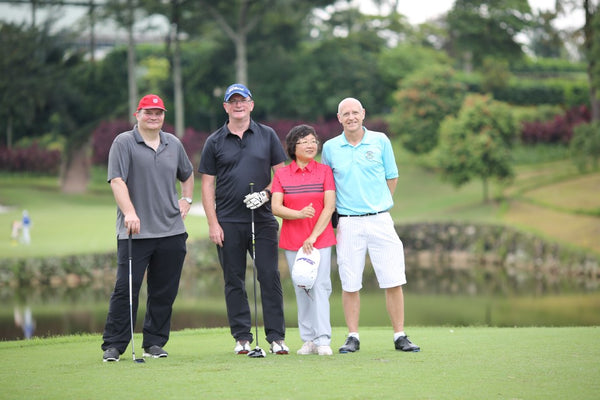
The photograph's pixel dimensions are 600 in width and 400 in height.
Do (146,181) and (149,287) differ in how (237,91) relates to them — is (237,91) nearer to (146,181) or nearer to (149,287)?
(146,181)

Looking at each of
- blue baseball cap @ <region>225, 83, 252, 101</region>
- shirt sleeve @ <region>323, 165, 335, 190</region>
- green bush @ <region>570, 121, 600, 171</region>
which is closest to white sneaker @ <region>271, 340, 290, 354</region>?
shirt sleeve @ <region>323, 165, 335, 190</region>

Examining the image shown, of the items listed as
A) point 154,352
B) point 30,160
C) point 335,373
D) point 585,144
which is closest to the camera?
point 335,373

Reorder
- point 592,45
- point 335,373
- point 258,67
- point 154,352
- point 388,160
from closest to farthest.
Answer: point 335,373 → point 154,352 → point 388,160 → point 592,45 → point 258,67

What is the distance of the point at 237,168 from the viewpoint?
662cm

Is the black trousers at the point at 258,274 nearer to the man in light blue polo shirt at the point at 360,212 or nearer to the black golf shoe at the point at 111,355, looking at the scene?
the man in light blue polo shirt at the point at 360,212

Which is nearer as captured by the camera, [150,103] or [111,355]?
[111,355]

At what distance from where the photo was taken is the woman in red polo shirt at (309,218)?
6527 millimetres

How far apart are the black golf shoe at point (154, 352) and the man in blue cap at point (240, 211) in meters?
0.52

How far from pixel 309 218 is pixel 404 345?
3.67ft

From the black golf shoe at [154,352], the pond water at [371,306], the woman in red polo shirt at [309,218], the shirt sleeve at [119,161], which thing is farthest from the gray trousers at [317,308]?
the pond water at [371,306]

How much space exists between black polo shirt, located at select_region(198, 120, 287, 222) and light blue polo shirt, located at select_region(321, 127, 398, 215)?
0.50 metres

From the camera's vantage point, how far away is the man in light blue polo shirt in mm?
6605

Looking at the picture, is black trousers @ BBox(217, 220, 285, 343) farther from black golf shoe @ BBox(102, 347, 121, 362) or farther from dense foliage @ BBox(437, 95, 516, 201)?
dense foliage @ BBox(437, 95, 516, 201)

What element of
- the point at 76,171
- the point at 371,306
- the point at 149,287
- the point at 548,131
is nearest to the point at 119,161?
the point at 149,287
